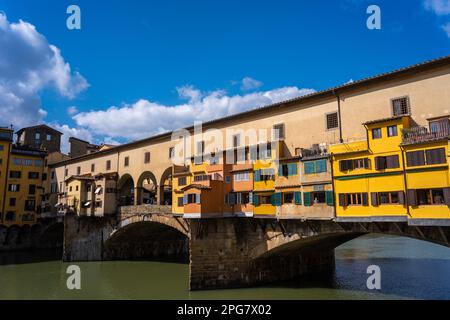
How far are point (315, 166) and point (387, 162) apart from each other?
192 inches

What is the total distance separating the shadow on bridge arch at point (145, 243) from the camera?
45191 mm

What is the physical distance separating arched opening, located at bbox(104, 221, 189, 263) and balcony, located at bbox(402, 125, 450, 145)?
32.0 m

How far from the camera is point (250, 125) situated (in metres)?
31.4

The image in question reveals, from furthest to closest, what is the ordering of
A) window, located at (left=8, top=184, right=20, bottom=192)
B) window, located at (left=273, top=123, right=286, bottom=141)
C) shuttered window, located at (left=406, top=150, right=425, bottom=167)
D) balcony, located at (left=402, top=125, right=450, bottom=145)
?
window, located at (left=8, top=184, right=20, bottom=192), window, located at (left=273, top=123, right=286, bottom=141), shuttered window, located at (left=406, top=150, right=425, bottom=167), balcony, located at (left=402, top=125, right=450, bottom=145)

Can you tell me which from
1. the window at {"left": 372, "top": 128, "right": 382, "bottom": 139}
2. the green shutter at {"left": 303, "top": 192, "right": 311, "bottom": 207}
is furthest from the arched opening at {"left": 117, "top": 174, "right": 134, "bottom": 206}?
the window at {"left": 372, "top": 128, "right": 382, "bottom": 139}

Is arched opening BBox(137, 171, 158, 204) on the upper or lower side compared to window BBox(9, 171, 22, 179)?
lower

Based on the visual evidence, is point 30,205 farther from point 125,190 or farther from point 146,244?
point 146,244

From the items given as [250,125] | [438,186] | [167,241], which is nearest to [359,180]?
[438,186]

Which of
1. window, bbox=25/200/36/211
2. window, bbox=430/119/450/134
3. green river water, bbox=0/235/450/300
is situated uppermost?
window, bbox=430/119/450/134

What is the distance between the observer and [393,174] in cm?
2042

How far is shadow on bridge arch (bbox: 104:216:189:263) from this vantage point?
1779 inches

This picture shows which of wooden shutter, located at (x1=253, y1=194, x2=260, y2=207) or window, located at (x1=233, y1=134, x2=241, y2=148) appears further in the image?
window, located at (x1=233, y1=134, x2=241, y2=148)

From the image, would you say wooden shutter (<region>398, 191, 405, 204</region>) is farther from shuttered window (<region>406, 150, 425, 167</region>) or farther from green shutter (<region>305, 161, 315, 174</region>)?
green shutter (<region>305, 161, 315, 174</region>)

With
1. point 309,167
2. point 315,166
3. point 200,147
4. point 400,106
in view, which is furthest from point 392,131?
point 200,147
